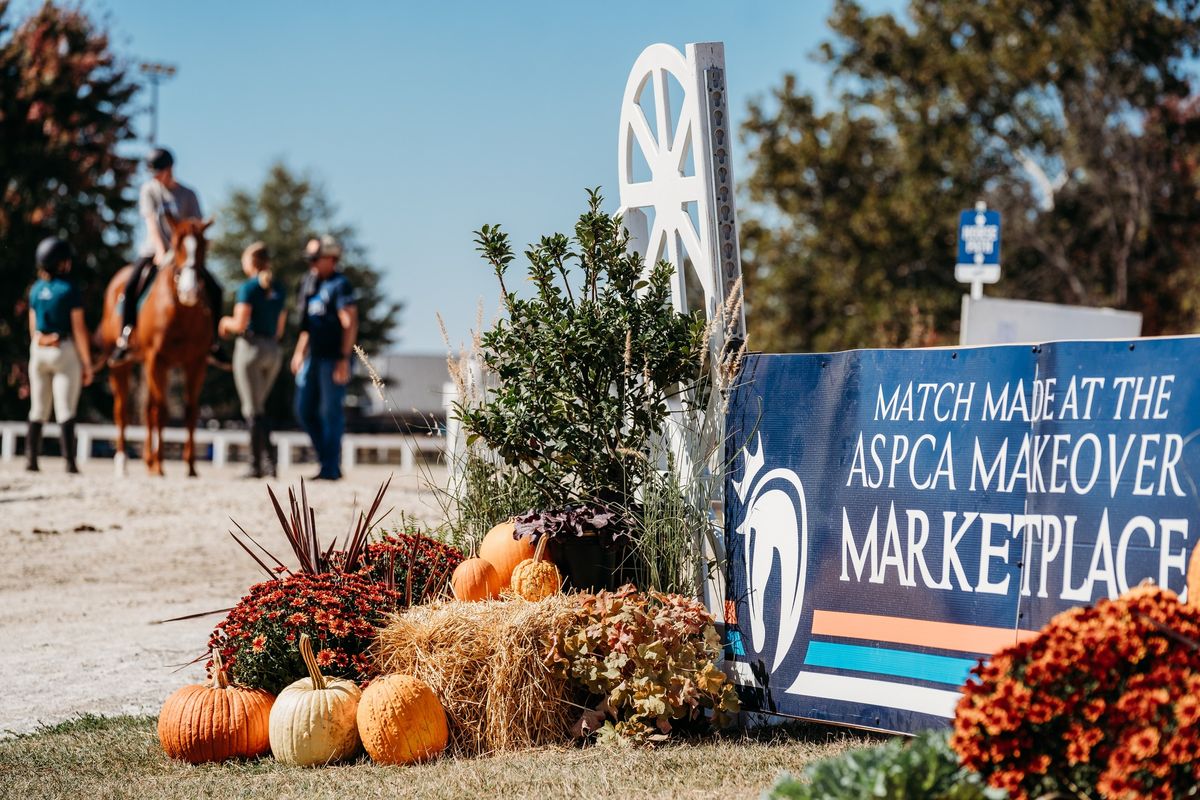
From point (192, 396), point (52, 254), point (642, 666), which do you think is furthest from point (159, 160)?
point (642, 666)

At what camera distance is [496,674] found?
546 centimetres

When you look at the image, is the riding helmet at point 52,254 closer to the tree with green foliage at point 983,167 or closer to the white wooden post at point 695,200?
the white wooden post at point 695,200

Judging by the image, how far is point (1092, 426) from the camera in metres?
4.64

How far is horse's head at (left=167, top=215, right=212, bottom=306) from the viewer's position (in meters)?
14.7

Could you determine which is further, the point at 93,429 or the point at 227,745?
the point at 93,429

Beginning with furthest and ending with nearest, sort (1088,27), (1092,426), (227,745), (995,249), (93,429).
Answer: (1088,27) → (93,429) → (995,249) → (227,745) → (1092,426)

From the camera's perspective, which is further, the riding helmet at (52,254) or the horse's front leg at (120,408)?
the horse's front leg at (120,408)

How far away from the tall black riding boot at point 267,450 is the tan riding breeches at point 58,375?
→ 2295 millimetres

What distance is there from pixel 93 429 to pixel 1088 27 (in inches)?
887

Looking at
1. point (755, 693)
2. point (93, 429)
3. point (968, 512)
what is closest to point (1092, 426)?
point (968, 512)

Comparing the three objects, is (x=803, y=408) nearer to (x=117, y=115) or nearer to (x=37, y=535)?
(x=37, y=535)

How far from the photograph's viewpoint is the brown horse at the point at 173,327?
48.5ft

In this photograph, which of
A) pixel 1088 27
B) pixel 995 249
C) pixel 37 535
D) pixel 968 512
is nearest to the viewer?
pixel 968 512

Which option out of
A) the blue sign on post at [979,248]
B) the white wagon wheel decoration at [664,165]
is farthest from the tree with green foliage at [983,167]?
the white wagon wheel decoration at [664,165]
